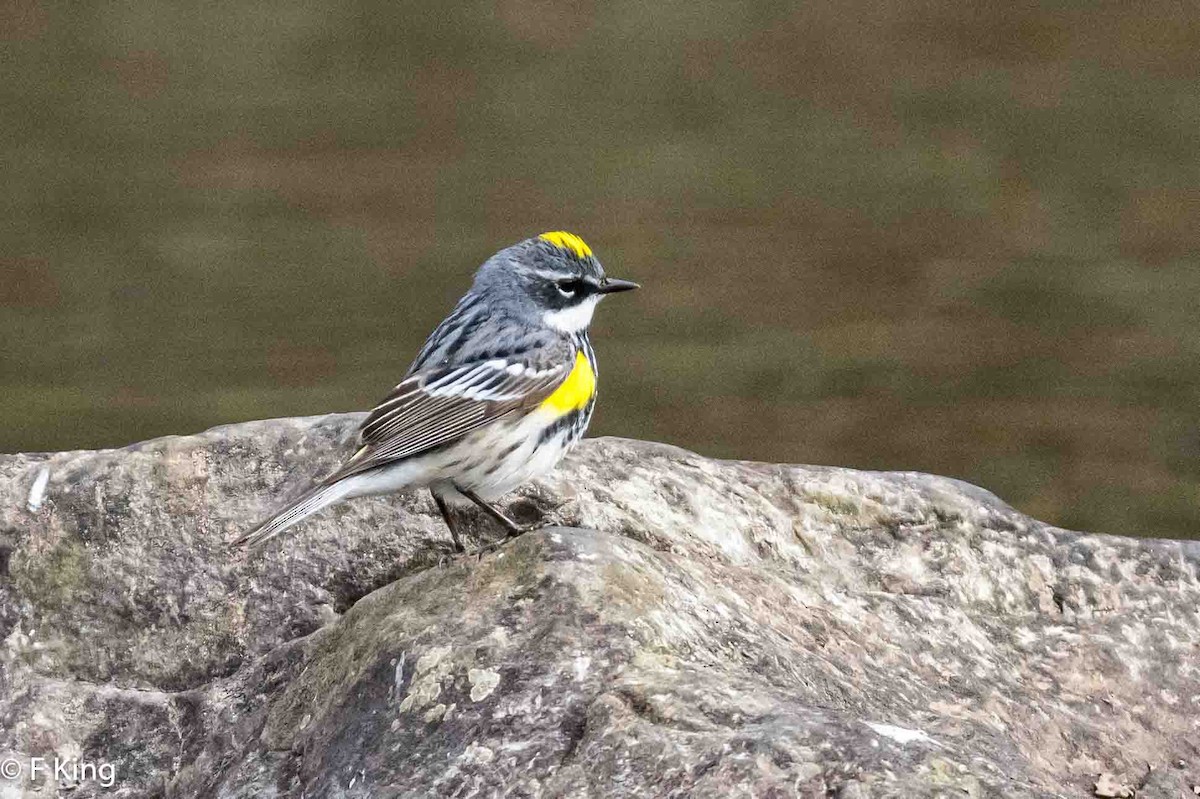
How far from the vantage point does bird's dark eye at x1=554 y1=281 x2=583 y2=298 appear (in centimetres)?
759

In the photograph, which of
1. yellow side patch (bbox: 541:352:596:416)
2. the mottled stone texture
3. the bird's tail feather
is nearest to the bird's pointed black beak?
yellow side patch (bbox: 541:352:596:416)

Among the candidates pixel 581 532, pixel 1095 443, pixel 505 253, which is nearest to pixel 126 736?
pixel 581 532

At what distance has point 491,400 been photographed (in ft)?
22.9

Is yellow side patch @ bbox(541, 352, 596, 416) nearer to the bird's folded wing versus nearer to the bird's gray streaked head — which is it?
the bird's folded wing

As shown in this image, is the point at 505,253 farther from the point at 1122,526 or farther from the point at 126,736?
the point at 1122,526

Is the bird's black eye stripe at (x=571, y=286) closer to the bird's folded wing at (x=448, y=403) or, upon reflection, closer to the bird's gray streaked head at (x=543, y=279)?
the bird's gray streaked head at (x=543, y=279)

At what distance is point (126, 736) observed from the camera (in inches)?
255

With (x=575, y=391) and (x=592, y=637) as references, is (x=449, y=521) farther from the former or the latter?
(x=592, y=637)

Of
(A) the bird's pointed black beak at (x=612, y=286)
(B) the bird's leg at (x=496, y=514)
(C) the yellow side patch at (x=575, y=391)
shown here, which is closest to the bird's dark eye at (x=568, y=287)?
(A) the bird's pointed black beak at (x=612, y=286)

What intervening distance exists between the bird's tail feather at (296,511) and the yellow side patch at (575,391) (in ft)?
2.90

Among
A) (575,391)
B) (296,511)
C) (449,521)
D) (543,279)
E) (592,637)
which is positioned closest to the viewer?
(592,637)

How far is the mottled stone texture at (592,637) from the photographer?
5305 mm

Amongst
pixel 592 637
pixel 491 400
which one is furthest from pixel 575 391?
pixel 592 637

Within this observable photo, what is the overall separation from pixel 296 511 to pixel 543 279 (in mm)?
1617
